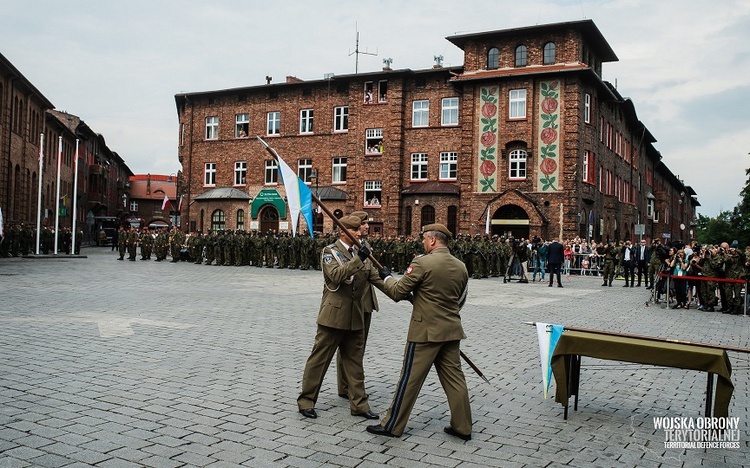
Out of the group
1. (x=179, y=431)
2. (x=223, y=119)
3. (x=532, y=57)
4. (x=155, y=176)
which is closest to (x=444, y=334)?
(x=179, y=431)

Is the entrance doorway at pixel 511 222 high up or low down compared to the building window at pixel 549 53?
down

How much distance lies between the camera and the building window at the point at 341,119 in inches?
1698

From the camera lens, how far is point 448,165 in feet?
130

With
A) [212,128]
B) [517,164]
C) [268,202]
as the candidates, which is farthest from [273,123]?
[517,164]

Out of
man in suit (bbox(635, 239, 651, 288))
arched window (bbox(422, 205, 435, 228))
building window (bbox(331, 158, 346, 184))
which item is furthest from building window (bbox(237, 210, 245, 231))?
man in suit (bbox(635, 239, 651, 288))

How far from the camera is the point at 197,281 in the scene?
21.4 m

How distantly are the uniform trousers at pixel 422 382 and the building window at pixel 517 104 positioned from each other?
32811 mm

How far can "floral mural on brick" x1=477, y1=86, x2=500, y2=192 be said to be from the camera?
37.4 m

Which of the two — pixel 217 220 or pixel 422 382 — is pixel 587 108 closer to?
pixel 217 220

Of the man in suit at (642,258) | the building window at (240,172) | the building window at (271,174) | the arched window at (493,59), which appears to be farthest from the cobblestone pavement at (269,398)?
the building window at (240,172)

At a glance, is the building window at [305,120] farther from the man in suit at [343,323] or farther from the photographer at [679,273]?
the man in suit at [343,323]

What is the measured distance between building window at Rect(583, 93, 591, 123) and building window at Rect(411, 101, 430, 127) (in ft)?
30.1

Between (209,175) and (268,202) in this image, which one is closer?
(268,202)

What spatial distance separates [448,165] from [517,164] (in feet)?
14.6
